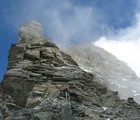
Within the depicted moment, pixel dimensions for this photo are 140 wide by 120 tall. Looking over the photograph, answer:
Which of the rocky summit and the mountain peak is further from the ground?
the mountain peak

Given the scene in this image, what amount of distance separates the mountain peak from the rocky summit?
18.2ft

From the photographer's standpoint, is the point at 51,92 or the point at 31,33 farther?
the point at 31,33

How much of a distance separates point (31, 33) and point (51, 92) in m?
32.8

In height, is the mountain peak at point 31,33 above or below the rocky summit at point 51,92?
above

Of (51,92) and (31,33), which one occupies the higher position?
(31,33)

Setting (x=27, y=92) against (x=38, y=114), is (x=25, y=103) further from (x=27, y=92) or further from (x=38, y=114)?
(x=38, y=114)

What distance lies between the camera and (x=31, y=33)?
372 feet

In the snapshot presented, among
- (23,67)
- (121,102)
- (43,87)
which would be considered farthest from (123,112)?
(23,67)

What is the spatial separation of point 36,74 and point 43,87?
164 inches

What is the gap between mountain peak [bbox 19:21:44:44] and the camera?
105 metres

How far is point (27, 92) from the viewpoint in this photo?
86438mm

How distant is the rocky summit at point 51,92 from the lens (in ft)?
256

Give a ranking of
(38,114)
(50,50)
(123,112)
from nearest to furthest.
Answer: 1. (38,114)
2. (123,112)
3. (50,50)

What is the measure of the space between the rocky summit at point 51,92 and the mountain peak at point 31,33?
5.56 metres
